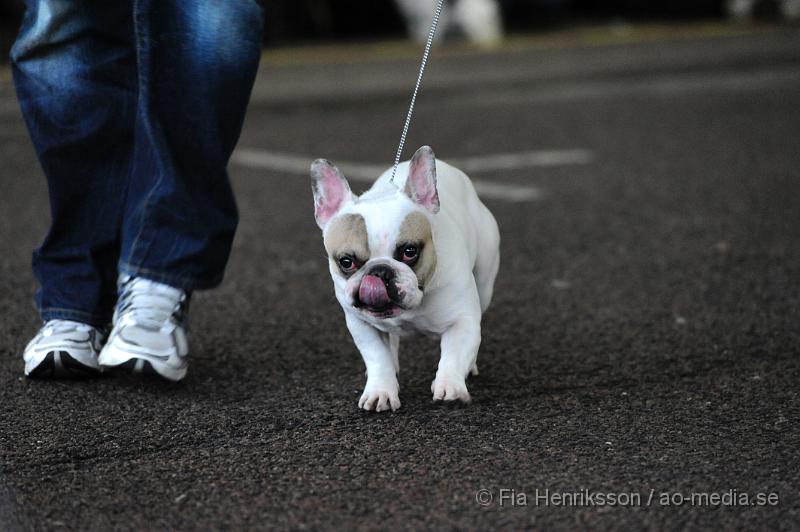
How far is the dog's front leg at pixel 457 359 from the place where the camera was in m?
2.67

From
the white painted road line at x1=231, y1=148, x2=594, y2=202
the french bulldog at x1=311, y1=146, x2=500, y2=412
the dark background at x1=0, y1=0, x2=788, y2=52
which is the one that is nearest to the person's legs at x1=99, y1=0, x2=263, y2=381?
the french bulldog at x1=311, y1=146, x2=500, y2=412

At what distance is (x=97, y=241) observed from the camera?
3.23 metres

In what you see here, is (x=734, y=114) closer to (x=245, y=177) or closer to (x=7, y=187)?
(x=245, y=177)

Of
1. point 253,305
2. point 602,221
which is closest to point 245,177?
point 602,221

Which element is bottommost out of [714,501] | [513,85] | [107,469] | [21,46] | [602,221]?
[513,85]

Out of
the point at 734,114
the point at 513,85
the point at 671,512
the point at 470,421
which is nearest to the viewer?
the point at 671,512

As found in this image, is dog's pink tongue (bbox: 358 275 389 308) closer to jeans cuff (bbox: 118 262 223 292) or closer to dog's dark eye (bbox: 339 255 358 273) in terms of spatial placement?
dog's dark eye (bbox: 339 255 358 273)

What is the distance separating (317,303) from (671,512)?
1833mm

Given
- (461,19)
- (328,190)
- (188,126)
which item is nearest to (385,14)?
(461,19)

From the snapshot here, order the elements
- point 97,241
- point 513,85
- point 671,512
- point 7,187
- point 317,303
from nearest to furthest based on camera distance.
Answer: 1. point 671,512
2. point 97,241
3. point 317,303
4. point 7,187
5. point 513,85

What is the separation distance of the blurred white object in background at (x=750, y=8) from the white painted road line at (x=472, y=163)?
8118mm

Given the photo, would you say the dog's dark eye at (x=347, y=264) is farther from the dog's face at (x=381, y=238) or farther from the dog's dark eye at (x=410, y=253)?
the dog's dark eye at (x=410, y=253)

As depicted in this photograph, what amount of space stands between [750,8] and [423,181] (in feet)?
40.1

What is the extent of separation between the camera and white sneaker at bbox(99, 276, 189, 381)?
9.70 ft
